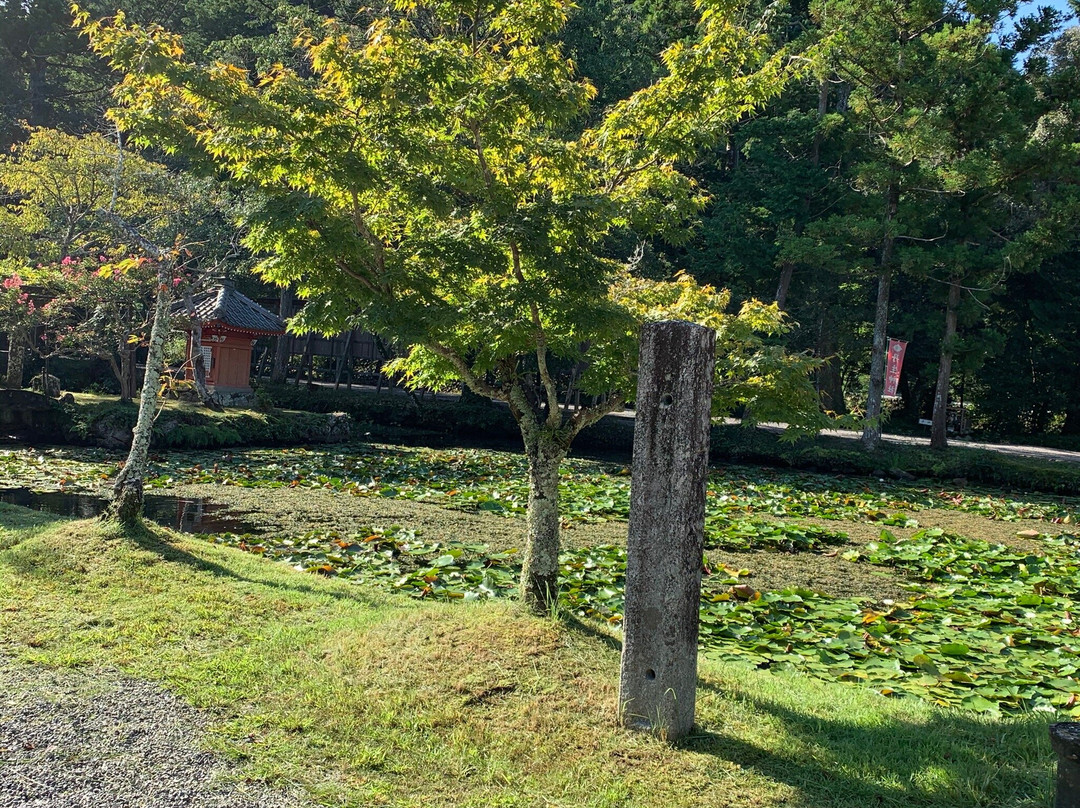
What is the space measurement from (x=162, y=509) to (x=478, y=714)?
27.4 feet

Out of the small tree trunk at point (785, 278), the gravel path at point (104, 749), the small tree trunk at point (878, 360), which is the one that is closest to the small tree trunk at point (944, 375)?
the small tree trunk at point (878, 360)

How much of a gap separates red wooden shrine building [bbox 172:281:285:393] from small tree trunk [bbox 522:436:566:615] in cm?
1863

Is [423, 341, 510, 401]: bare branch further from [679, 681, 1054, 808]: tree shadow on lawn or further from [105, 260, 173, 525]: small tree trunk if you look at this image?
[105, 260, 173, 525]: small tree trunk

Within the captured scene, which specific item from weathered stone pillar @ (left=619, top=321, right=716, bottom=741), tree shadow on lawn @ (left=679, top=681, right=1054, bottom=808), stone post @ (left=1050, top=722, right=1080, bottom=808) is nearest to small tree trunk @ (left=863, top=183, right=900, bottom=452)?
tree shadow on lawn @ (left=679, top=681, right=1054, bottom=808)

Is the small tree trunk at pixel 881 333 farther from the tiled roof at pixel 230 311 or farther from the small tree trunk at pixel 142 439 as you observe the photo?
the small tree trunk at pixel 142 439

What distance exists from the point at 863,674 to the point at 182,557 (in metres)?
5.53

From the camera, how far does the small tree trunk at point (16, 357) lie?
19.5 meters

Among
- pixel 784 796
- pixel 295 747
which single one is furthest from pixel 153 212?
pixel 784 796

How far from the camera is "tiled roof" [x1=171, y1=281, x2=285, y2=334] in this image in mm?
22859

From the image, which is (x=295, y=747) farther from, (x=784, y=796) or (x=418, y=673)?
(x=784, y=796)

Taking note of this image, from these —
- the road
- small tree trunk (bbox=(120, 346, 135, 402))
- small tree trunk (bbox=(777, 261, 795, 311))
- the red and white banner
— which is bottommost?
the road

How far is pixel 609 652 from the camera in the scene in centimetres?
514

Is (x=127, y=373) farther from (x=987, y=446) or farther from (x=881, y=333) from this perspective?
(x=987, y=446)

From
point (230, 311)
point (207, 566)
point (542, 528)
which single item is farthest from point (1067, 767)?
point (230, 311)
